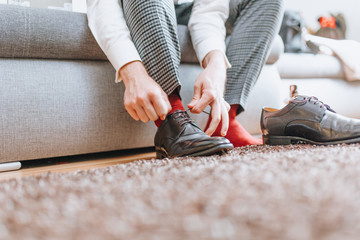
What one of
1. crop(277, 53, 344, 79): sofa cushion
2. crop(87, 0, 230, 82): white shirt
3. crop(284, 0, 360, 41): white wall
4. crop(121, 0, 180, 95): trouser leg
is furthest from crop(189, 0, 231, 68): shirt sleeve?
crop(284, 0, 360, 41): white wall

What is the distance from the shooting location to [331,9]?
294 centimetres

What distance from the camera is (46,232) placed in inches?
8.0

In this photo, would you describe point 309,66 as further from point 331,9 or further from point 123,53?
point 331,9

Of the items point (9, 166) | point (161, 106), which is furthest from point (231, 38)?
point (9, 166)

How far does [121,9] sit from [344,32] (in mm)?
2744

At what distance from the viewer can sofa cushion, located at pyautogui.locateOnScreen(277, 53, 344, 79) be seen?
4.69ft

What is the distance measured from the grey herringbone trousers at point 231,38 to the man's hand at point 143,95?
32 millimetres

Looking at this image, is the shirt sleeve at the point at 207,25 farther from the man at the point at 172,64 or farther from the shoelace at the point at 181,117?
the shoelace at the point at 181,117

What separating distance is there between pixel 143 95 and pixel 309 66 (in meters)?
1.21

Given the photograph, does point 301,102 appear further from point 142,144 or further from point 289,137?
point 142,144

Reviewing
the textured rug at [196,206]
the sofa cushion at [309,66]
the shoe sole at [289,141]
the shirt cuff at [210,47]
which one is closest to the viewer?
the textured rug at [196,206]

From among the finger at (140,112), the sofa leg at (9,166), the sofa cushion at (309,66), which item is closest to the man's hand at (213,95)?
the finger at (140,112)

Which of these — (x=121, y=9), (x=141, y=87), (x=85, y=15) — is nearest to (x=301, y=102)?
(x=141, y=87)

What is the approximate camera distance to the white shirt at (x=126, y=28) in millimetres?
626
